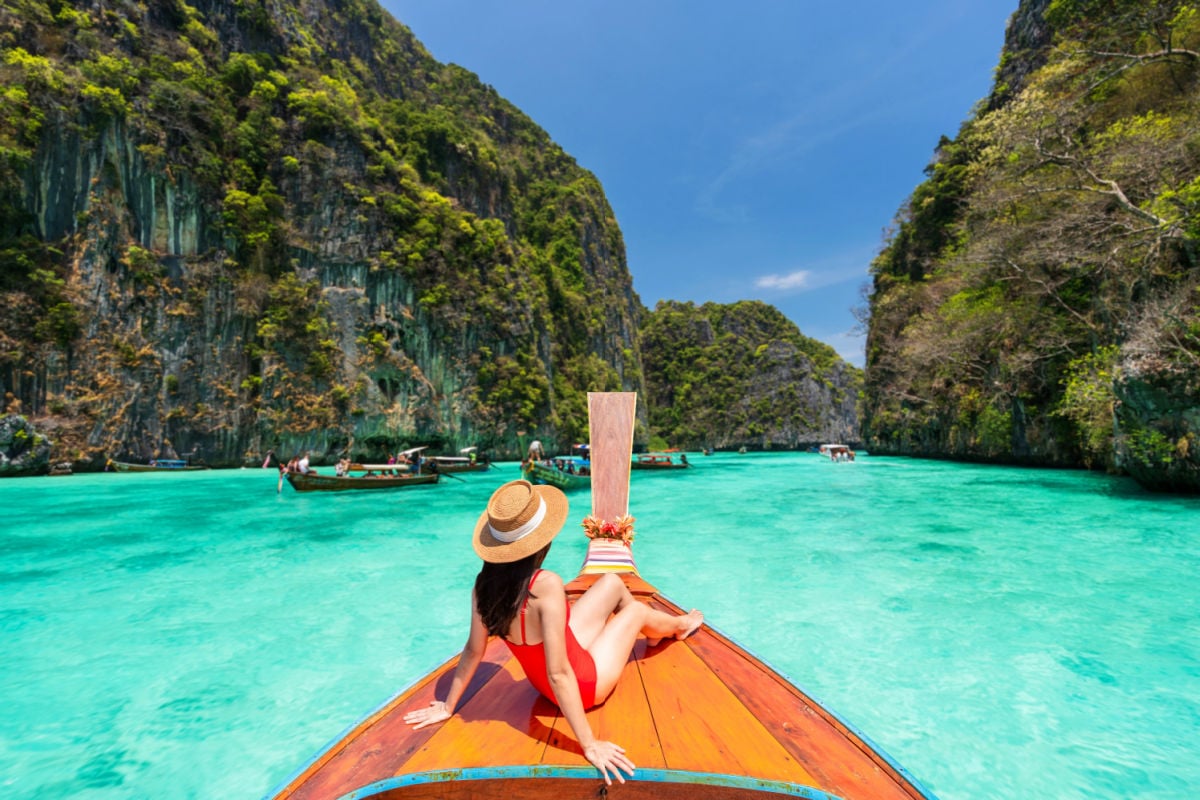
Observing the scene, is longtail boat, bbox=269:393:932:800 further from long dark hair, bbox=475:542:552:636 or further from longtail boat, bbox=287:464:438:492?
longtail boat, bbox=287:464:438:492

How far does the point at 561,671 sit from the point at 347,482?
1820 cm

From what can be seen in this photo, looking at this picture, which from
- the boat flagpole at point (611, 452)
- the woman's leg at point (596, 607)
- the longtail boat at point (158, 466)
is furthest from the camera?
the longtail boat at point (158, 466)

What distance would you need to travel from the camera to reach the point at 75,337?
79.9 ft

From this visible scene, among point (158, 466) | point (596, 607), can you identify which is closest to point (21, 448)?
point (158, 466)

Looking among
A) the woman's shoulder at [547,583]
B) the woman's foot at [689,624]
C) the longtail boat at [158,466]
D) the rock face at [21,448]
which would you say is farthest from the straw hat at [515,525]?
the rock face at [21,448]

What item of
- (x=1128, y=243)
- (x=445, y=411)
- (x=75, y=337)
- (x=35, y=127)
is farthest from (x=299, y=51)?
(x=1128, y=243)

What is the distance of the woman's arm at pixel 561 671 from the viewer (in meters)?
1.69

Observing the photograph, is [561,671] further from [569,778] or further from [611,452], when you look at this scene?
[611,452]

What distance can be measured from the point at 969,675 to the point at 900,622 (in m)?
1.12

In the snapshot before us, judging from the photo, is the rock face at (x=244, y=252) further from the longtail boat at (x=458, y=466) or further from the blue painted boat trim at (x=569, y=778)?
the blue painted boat trim at (x=569, y=778)

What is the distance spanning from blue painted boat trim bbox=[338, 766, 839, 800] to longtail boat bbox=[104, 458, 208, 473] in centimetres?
3219

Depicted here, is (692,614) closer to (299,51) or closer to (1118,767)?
(1118,767)

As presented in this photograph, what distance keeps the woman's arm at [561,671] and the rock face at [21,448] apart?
3296 centimetres

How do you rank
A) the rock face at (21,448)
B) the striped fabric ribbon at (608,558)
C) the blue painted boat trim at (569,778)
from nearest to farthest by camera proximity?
the blue painted boat trim at (569,778) → the striped fabric ribbon at (608,558) → the rock face at (21,448)
